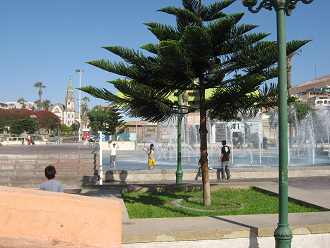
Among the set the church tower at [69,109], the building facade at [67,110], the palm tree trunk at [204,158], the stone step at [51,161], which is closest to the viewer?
the palm tree trunk at [204,158]

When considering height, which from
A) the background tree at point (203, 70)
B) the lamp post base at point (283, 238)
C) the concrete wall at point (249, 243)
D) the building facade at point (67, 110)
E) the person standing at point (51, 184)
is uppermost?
the building facade at point (67, 110)

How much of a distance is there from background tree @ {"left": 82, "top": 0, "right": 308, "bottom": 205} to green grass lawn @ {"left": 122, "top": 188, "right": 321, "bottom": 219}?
636mm

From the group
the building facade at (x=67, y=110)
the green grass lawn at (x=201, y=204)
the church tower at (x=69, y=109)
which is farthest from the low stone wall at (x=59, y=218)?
the church tower at (x=69, y=109)

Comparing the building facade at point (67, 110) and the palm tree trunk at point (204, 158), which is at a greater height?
the building facade at point (67, 110)

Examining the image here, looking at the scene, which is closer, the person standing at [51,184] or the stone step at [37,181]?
the person standing at [51,184]

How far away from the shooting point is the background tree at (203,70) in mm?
7168

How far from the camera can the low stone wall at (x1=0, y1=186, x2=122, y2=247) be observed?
138 inches

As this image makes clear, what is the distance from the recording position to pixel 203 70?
7809 millimetres

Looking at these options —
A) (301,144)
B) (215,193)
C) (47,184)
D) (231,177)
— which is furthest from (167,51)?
(301,144)

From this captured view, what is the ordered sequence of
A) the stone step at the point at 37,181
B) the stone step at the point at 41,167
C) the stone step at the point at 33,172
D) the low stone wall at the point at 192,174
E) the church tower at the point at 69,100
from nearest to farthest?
the stone step at the point at 37,181, the stone step at the point at 33,172, the stone step at the point at 41,167, the low stone wall at the point at 192,174, the church tower at the point at 69,100

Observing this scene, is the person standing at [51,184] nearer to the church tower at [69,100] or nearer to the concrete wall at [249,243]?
the concrete wall at [249,243]

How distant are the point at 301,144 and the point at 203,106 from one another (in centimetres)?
3496

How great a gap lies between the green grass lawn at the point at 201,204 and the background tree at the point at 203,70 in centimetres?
64

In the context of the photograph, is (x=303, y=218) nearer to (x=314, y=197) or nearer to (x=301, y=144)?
(x=314, y=197)
